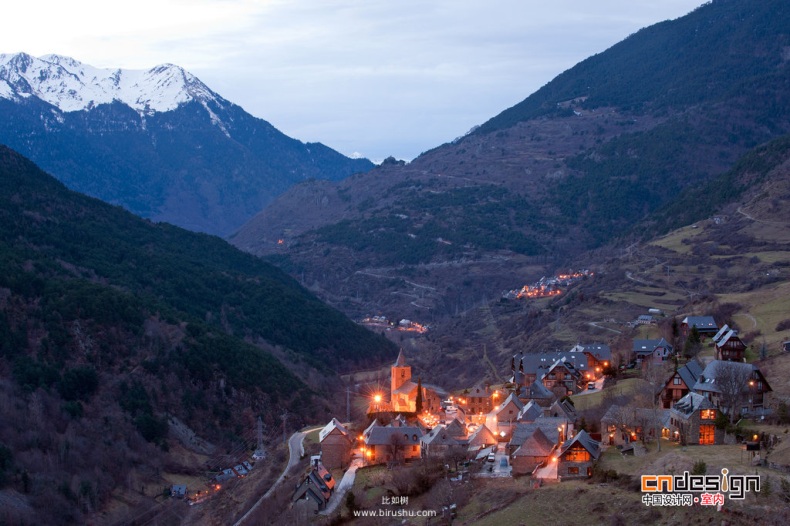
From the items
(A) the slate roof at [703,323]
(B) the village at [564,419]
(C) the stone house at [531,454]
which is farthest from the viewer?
(A) the slate roof at [703,323]

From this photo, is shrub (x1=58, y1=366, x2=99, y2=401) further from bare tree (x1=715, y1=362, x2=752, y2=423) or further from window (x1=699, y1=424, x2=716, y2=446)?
window (x1=699, y1=424, x2=716, y2=446)

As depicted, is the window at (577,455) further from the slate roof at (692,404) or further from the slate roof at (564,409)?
the slate roof at (564,409)

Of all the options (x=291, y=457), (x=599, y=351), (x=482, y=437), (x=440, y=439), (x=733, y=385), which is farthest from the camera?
(x=599, y=351)

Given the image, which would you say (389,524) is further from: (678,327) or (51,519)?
(678,327)

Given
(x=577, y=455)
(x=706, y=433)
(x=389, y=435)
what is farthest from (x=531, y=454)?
(x=389, y=435)

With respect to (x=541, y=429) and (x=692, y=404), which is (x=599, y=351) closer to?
(x=541, y=429)

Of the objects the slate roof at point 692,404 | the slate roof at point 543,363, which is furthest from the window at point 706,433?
the slate roof at point 543,363
